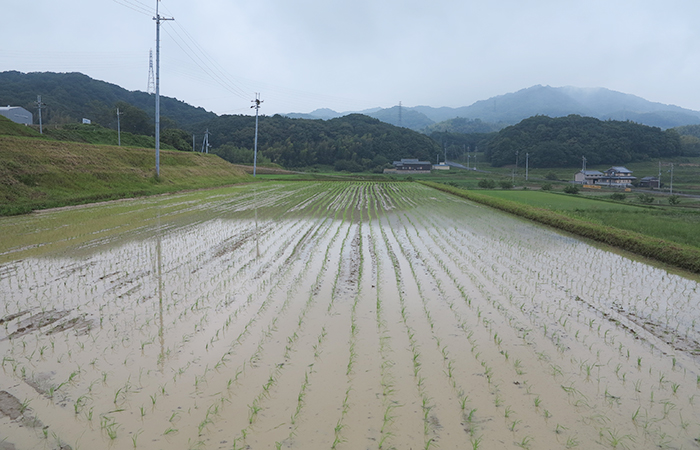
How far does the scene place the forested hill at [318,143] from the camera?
76.2 meters

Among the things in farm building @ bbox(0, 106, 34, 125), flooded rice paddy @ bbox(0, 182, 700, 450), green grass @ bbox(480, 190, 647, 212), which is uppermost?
farm building @ bbox(0, 106, 34, 125)

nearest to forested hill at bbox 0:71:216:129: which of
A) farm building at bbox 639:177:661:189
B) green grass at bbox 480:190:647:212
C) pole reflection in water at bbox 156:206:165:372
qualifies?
green grass at bbox 480:190:647:212

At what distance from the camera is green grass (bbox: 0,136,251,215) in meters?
13.9

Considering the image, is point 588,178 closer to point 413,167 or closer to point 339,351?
point 413,167

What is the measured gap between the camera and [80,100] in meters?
71.7

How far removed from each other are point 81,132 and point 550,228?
147 ft

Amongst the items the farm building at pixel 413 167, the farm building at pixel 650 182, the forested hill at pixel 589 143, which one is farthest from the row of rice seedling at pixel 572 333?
the forested hill at pixel 589 143

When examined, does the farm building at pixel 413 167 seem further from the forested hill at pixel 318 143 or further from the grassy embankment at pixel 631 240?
the grassy embankment at pixel 631 240

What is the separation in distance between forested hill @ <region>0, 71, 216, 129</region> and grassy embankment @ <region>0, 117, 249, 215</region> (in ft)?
124

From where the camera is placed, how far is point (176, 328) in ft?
13.8

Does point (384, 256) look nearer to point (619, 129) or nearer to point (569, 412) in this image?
point (569, 412)

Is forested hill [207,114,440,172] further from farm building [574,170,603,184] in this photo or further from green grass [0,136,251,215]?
green grass [0,136,251,215]

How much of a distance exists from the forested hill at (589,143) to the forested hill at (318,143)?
21.3 meters

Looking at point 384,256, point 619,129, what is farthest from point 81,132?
point 619,129
